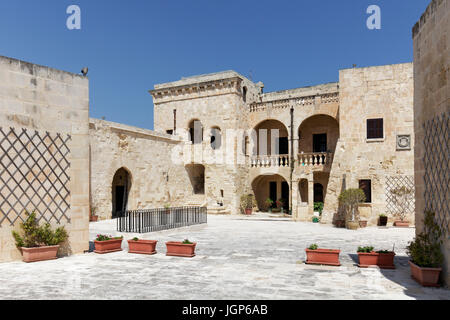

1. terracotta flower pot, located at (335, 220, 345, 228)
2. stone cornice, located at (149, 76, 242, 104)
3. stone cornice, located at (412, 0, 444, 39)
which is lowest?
terracotta flower pot, located at (335, 220, 345, 228)

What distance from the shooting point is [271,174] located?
80.6 feet

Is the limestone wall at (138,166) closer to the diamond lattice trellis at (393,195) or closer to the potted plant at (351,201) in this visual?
the potted plant at (351,201)

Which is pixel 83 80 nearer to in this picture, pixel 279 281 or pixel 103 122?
pixel 279 281

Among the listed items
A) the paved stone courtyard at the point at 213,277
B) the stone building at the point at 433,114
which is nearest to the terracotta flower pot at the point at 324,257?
the paved stone courtyard at the point at 213,277

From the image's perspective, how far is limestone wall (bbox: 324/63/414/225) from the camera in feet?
58.1

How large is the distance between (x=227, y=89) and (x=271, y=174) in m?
6.47

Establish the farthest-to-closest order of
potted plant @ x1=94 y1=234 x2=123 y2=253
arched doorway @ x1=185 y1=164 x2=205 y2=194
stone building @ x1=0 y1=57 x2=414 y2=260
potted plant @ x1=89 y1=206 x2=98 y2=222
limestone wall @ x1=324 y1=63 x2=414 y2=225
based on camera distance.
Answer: arched doorway @ x1=185 y1=164 x2=205 y2=194, potted plant @ x1=89 y1=206 x2=98 y2=222, limestone wall @ x1=324 y1=63 x2=414 y2=225, potted plant @ x1=94 y1=234 x2=123 y2=253, stone building @ x1=0 y1=57 x2=414 y2=260

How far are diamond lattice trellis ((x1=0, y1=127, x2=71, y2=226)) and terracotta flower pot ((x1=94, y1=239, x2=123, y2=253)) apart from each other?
3.65 feet

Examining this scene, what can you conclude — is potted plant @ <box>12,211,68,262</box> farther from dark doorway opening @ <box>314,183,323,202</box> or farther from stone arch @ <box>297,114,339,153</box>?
dark doorway opening @ <box>314,183,323,202</box>

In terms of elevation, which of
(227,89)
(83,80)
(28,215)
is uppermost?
(227,89)

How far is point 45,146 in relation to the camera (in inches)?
356

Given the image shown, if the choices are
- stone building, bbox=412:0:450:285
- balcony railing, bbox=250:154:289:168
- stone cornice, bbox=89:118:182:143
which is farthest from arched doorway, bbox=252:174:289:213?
stone building, bbox=412:0:450:285
